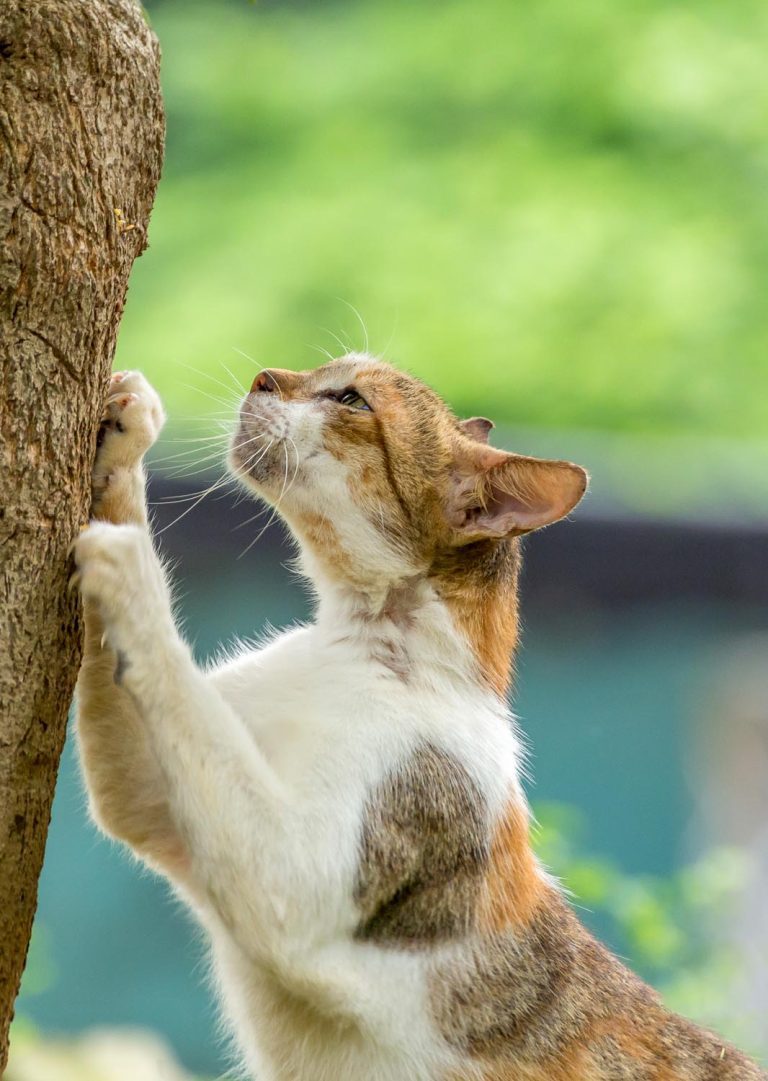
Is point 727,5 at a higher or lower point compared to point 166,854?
higher

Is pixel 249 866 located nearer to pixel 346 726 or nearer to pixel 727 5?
pixel 346 726

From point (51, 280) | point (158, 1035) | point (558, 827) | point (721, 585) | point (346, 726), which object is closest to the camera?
point (51, 280)

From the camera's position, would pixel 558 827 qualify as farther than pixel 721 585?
No

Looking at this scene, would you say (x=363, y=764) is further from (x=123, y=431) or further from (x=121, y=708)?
(x=123, y=431)

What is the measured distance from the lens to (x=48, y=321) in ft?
Result: 8.80

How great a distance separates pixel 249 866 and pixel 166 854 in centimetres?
55

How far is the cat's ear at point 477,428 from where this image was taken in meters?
3.86

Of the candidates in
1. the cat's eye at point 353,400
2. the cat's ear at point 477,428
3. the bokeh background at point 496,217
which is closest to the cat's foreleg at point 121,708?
the cat's eye at point 353,400

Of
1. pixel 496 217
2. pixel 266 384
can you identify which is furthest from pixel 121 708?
pixel 496 217

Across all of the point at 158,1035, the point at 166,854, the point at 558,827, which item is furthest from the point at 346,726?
the point at 158,1035

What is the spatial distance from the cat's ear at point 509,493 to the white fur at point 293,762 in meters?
0.22

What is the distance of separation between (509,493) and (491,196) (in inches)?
Result: 303

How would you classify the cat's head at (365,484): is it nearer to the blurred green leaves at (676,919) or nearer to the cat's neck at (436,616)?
the cat's neck at (436,616)

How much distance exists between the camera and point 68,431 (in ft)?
9.00
